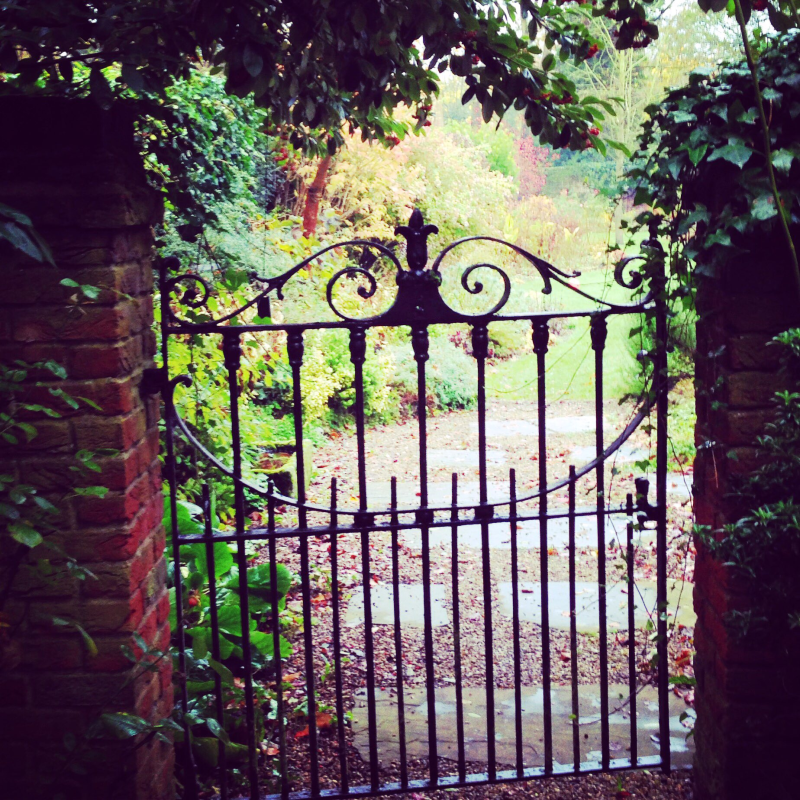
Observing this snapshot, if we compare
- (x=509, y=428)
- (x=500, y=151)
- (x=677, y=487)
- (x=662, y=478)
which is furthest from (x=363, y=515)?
(x=500, y=151)

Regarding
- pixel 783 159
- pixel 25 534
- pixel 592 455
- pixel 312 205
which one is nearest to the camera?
pixel 25 534

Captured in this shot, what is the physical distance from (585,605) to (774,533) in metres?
2.20

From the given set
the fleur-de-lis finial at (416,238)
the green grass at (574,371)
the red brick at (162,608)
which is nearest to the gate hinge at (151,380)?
the red brick at (162,608)

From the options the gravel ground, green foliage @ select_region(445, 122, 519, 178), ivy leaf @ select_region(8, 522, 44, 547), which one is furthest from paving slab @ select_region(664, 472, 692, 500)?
green foliage @ select_region(445, 122, 519, 178)

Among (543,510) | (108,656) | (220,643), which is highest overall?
(543,510)

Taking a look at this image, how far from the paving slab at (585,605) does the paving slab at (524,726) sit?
2.02 ft

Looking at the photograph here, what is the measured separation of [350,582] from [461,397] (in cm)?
517

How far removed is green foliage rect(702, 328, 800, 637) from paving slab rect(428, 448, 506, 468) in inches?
183

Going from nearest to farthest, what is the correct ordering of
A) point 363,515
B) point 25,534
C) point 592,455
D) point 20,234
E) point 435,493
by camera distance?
point 20,234 < point 25,534 < point 363,515 < point 435,493 < point 592,455

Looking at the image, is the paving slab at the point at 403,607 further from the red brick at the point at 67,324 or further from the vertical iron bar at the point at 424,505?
the red brick at the point at 67,324

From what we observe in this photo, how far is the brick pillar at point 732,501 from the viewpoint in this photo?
82.9 inches

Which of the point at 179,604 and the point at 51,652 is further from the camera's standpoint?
the point at 179,604

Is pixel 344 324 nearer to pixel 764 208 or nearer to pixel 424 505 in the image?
pixel 424 505

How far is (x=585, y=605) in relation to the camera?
4.05 m
